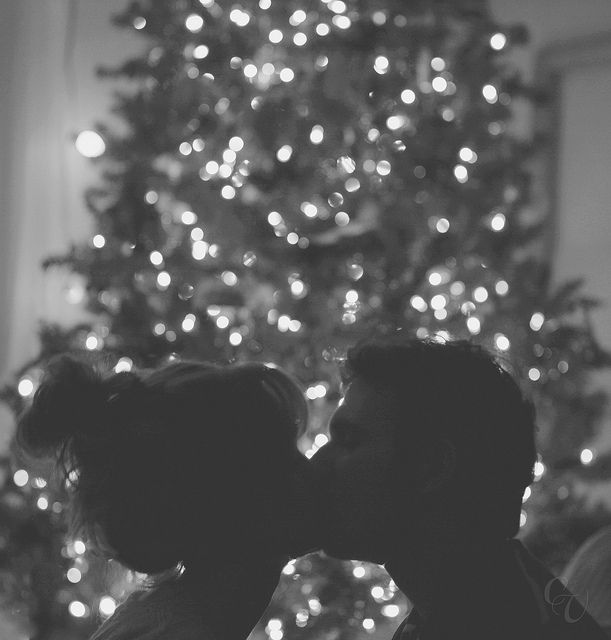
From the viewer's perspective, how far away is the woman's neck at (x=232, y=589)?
0.82 meters

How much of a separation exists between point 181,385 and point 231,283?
1516 millimetres

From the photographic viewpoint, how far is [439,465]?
85 cm

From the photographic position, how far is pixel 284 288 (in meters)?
2.31

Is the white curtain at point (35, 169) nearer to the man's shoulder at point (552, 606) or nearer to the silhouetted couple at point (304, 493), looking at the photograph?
the silhouetted couple at point (304, 493)

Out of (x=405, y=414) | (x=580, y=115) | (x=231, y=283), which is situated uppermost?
(x=405, y=414)

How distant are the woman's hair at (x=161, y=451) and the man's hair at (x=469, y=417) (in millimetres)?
118

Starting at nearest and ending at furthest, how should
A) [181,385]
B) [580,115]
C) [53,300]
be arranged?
1. [181,385]
2. [53,300]
3. [580,115]

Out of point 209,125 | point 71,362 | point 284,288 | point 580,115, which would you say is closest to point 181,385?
point 71,362

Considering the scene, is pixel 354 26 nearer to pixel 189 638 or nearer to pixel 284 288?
pixel 284 288

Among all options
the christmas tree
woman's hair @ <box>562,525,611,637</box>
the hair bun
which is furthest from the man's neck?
the christmas tree

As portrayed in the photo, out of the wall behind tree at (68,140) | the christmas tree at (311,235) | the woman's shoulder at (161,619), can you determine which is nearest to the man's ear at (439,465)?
the woman's shoulder at (161,619)

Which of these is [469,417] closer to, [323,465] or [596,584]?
[323,465]

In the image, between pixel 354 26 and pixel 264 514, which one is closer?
pixel 264 514

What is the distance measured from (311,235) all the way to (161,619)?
1.60 metres
